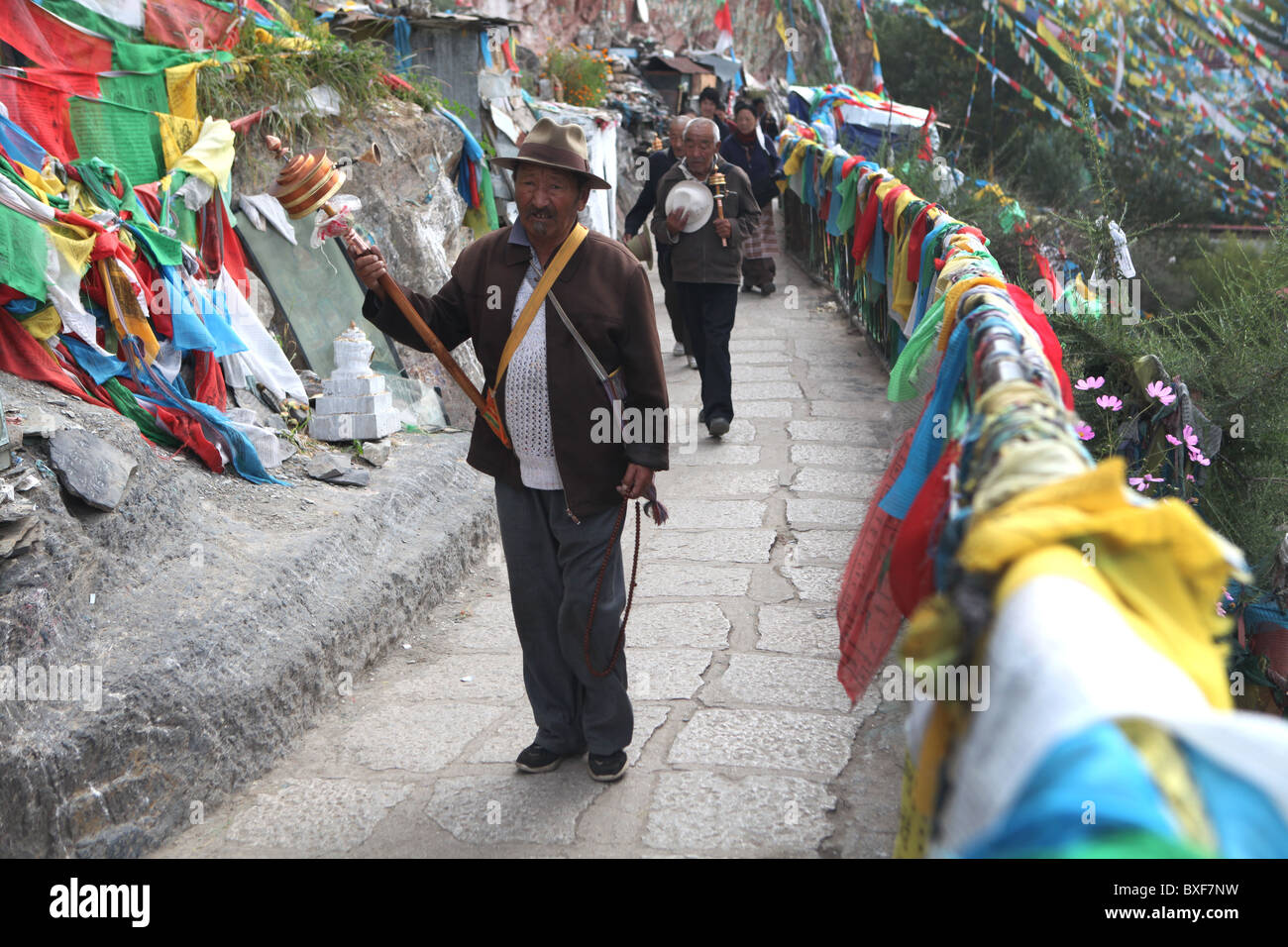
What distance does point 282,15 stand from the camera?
7879mm

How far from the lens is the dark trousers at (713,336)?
704 cm

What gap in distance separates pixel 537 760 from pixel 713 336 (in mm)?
4054

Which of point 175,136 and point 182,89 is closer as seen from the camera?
point 175,136

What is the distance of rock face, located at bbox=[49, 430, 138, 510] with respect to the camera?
371 centimetres

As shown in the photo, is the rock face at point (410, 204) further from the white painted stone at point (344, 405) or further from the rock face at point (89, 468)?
the rock face at point (89, 468)

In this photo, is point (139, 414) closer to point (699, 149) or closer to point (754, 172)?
point (699, 149)

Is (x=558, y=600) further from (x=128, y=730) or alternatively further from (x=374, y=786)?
(x=128, y=730)

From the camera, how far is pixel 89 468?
12.5ft

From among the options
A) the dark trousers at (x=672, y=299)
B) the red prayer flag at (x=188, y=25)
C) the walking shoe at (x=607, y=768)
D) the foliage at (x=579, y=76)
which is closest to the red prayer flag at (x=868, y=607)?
the walking shoe at (x=607, y=768)

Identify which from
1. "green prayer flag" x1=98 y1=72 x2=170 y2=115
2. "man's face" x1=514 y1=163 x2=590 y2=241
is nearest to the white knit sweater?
"man's face" x1=514 y1=163 x2=590 y2=241

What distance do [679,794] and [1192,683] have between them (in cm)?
237

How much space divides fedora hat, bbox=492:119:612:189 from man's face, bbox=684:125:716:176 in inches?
160

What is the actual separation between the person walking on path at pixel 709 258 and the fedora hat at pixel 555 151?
12.2ft

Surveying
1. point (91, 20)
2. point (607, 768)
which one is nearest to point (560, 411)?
point (607, 768)
